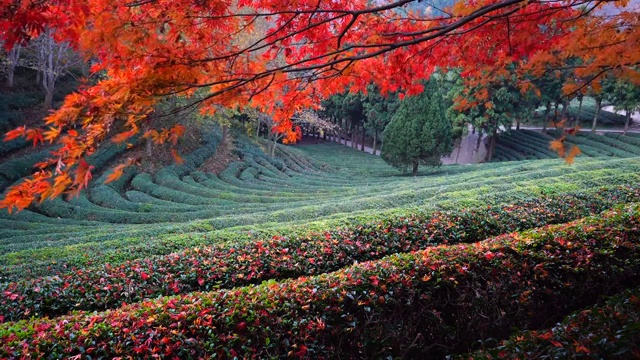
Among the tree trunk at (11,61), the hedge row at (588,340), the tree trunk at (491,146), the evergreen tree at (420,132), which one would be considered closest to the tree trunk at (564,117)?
the hedge row at (588,340)

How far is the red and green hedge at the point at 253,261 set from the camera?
4.60 m

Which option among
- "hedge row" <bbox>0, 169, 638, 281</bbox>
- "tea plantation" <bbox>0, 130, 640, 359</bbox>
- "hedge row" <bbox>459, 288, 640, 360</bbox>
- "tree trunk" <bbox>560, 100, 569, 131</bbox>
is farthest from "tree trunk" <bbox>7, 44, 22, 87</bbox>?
"hedge row" <bbox>459, 288, 640, 360</bbox>

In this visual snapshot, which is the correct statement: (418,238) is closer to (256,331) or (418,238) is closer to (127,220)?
(256,331)

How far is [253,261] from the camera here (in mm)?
5379

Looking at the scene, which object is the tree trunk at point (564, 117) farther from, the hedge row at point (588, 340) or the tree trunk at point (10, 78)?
the tree trunk at point (10, 78)

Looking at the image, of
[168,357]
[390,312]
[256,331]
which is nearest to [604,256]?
[390,312]

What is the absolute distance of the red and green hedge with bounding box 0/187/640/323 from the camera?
460cm

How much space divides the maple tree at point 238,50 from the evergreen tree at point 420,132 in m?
19.3

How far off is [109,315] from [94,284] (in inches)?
69.0

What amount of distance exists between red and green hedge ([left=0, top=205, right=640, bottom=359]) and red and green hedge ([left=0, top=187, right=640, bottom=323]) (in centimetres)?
112

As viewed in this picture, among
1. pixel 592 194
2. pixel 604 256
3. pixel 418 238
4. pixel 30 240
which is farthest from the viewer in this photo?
pixel 30 240

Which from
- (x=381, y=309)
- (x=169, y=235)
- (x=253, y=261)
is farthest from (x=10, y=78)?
(x=381, y=309)

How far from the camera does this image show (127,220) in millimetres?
13453

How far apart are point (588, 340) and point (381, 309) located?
61.7 inches
